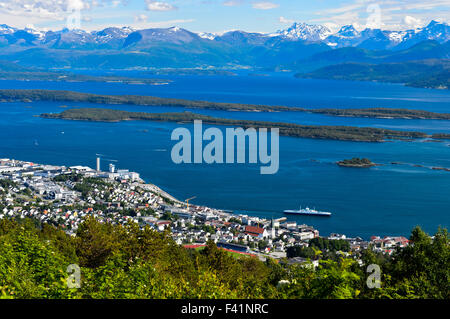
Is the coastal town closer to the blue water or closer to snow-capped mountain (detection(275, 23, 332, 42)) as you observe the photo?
the blue water

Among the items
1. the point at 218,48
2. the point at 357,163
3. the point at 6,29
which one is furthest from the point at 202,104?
the point at 6,29

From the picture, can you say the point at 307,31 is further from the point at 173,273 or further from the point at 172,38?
the point at 173,273

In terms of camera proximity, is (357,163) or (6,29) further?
(6,29)

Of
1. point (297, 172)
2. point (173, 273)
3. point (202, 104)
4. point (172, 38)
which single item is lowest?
point (173, 273)

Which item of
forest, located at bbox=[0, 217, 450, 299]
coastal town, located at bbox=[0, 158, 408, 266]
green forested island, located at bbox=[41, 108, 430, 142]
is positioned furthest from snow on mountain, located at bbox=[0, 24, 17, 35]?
forest, located at bbox=[0, 217, 450, 299]

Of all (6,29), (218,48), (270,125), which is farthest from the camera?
(6,29)

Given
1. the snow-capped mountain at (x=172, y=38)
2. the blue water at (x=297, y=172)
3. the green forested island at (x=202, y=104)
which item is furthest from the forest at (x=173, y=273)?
the snow-capped mountain at (x=172, y=38)

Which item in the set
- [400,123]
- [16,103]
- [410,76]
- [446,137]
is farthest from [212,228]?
[410,76]

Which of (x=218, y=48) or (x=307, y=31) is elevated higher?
(x=307, y=31)
